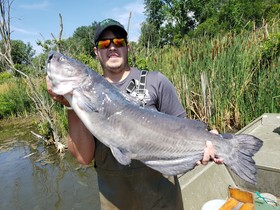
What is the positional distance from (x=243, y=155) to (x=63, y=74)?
5.53 ft

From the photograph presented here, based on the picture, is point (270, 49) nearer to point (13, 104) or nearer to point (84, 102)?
point (84, 102)

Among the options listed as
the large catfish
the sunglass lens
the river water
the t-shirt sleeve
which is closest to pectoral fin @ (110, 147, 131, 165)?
the large catfish

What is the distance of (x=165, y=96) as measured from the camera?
9.43 feet

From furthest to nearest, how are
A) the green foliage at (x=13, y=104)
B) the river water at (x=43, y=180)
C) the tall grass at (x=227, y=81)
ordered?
the green foliage at (x=13, y=104), the tall grass at (x=227, y=81), the river water at (x=43, y=180)

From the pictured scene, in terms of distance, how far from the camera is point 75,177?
7.98 m

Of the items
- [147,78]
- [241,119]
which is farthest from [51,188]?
[147,78]

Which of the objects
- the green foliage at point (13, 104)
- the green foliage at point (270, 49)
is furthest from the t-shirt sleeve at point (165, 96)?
the green foliage at point (13, 104)

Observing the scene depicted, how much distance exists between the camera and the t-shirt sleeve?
284cm

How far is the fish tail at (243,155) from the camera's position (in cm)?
235

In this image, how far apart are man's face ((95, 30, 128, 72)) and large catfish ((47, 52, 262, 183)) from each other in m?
0.40

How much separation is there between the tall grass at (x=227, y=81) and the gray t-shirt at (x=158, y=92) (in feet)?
13.9

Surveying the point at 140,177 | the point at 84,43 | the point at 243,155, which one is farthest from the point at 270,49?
the point at 84,43

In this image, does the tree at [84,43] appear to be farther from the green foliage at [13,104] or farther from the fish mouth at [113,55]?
the green foliage at [13,104]

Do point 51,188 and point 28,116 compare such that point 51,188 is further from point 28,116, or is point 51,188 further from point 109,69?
point 28,116
